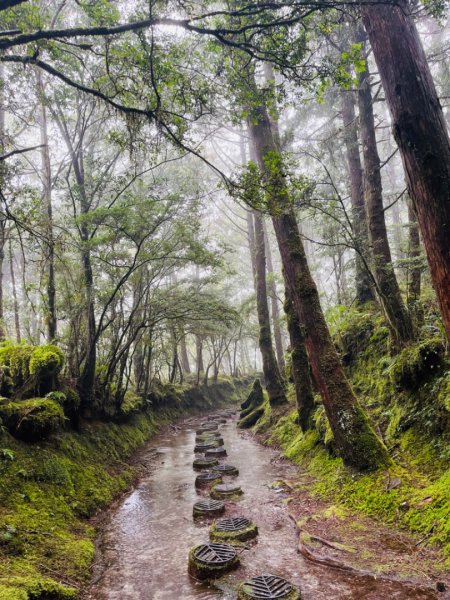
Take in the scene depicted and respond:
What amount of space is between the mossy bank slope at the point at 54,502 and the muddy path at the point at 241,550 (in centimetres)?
33

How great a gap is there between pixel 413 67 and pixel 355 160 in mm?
9762

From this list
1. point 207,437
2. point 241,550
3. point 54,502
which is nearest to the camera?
point 241,550

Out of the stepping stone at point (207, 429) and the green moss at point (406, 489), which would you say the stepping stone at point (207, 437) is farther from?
the green moss at point (406, 489)

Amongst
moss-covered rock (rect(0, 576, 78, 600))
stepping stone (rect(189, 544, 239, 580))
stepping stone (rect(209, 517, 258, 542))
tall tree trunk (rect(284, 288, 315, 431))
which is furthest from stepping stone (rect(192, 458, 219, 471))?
moss-covered rock (rect(0, 576, 78, 600))

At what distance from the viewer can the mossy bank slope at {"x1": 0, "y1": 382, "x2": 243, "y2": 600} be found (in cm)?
370

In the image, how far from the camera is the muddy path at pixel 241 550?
3469 mm

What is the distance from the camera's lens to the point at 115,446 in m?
10.0

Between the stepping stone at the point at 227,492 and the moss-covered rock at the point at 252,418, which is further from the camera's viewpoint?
the moss-covered rock at the point at 252,418

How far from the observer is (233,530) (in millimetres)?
4922

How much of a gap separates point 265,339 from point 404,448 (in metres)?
8.91

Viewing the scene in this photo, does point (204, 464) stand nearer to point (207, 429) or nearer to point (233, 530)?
point (233, 530)

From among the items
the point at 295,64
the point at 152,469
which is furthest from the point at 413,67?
the point at 152,469

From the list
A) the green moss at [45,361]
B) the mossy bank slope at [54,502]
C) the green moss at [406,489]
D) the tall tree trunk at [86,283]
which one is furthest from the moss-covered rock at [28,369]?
the green moss at [406,489]

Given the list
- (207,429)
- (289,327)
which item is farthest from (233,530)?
(207,429)
